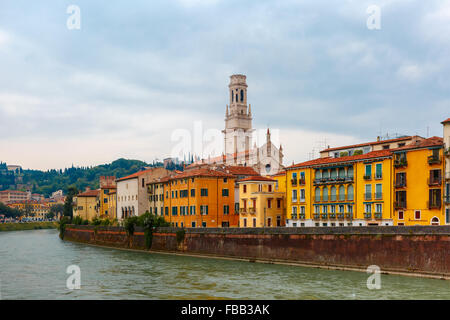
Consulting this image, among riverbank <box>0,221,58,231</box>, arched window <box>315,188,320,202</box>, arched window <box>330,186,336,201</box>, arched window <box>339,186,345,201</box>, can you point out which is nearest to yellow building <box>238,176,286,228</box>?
arched window <box>315,188,320,202</box>

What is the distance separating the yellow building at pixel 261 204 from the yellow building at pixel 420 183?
1893 cm

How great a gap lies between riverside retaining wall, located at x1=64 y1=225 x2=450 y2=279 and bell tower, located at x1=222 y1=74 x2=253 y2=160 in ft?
269

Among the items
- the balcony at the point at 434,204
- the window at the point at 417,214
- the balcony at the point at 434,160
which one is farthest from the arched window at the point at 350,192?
the balcony at the point at 434,160

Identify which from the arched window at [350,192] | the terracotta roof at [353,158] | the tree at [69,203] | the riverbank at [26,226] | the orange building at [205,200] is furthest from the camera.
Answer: the riverbank at [26,226]

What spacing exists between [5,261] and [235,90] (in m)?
102

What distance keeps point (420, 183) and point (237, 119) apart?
10117 cm

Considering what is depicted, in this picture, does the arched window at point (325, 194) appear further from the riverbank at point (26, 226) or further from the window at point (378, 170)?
the riverbank at point (26, 226)

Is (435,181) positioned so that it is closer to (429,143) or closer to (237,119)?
(429,143)

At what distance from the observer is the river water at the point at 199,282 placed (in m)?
33.8

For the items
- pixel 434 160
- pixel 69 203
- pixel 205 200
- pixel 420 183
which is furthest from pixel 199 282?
pixel 69 203

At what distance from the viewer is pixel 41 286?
38.7 meters

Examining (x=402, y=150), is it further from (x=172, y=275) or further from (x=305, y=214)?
(x=172, y=275)
